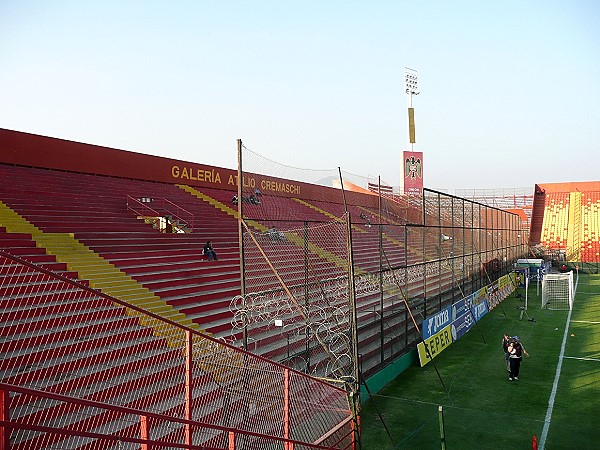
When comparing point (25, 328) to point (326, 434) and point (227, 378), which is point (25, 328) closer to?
point (227, 378)

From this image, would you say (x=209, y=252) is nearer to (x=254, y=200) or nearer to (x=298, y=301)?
(x=254, y=200)

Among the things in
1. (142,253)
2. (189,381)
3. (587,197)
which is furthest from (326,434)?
(587,197)

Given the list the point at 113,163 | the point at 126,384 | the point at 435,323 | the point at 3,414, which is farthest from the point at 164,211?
the point at 3,414

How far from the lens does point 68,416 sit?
7.14 metres

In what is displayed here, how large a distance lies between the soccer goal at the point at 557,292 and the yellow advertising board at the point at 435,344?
32.3 ft

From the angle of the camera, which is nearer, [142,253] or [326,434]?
[326,434]

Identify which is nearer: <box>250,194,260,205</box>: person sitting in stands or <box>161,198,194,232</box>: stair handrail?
<box>250,194,260,205</box>: person sitting in stands

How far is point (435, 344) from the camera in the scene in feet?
51.2

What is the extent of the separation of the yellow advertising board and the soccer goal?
9860mm

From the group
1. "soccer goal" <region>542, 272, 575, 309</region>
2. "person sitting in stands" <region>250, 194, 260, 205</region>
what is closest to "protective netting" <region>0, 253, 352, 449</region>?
"person sitting in stands" <region>250, 194, 260, 205</region>

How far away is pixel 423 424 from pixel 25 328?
7.31 m

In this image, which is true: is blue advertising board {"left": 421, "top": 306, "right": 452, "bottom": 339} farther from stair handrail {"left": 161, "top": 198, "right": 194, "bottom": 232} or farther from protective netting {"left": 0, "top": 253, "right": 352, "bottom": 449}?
stair handrail {"left": 161, "top": 198, "right": 194, "bottom": 232}

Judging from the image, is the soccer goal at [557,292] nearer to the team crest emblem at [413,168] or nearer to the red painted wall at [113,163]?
the team crest emblem at [413,168]

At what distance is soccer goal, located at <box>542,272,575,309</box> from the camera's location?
24188mm
